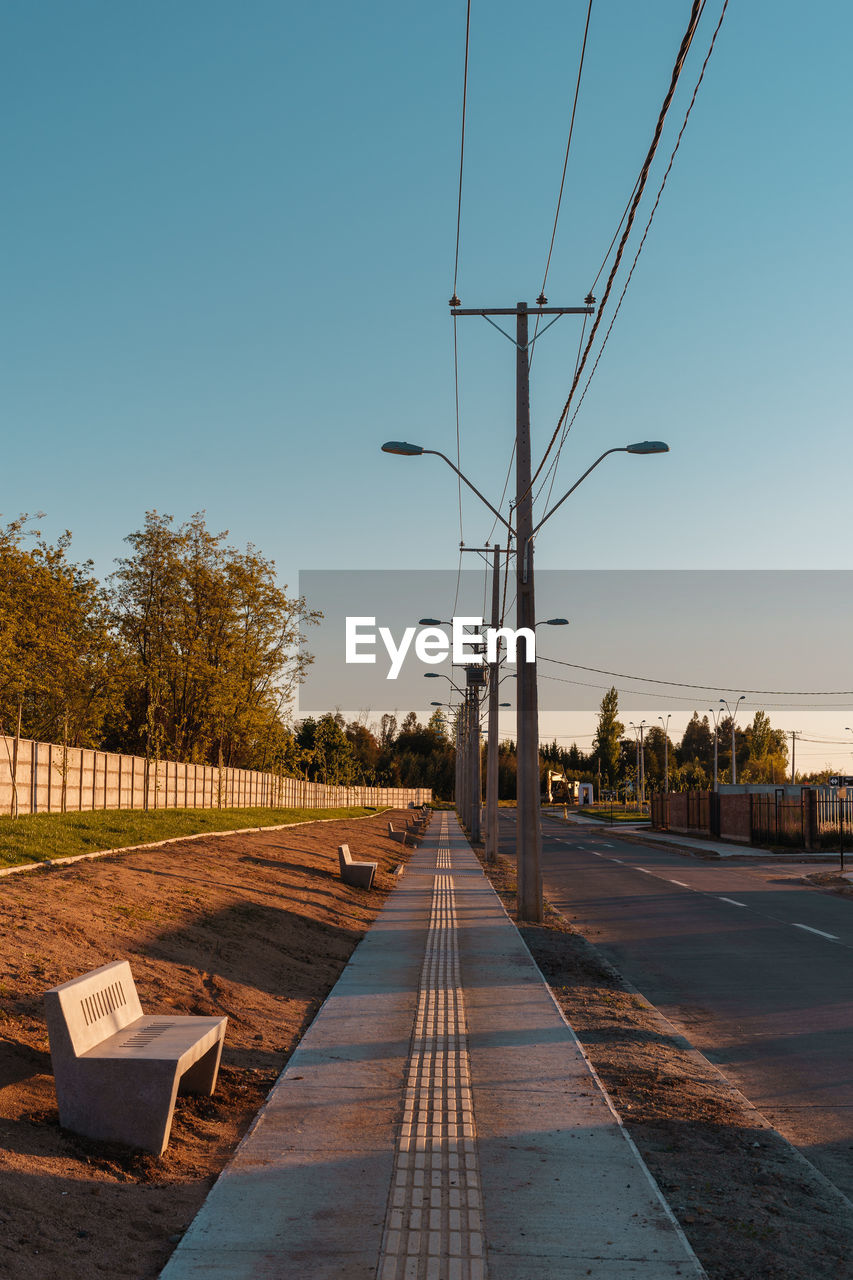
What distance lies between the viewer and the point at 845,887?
1102 inches

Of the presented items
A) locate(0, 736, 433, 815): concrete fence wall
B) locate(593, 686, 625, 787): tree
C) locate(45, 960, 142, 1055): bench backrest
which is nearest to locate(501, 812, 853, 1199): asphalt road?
locate(45, 960, 142, 1055): bench backrest

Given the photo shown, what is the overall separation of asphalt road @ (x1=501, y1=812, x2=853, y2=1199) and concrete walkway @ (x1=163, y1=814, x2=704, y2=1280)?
1456 millimetres

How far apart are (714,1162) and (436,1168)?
1.66 metres

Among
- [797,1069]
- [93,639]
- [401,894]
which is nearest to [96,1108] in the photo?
[797,1069]

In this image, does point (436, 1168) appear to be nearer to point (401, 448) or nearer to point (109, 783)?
point (401, 448)

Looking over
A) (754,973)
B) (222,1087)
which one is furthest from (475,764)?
(222,1087)

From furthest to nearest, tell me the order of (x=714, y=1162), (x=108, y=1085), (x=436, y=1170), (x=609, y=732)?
(x=609, y=732)
(x=714, y=1162)
(x=108, y=1085)
(x=436, y=1170)

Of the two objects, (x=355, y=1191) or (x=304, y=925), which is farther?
(x=304, y=925)

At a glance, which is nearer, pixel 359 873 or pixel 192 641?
pixel 359 873

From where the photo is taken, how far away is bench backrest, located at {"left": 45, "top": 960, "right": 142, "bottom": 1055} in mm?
6059

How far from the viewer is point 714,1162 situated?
644cm

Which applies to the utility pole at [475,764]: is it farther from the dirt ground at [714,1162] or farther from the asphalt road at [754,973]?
the dirt ground at [714,1162]

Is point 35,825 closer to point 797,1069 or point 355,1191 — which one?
point 797,1069

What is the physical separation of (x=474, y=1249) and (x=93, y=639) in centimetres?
3901
